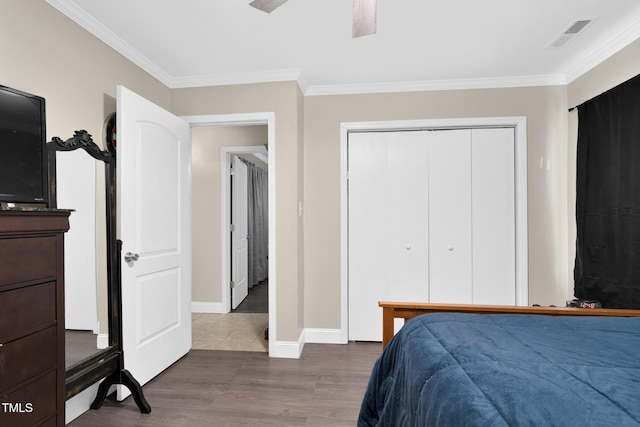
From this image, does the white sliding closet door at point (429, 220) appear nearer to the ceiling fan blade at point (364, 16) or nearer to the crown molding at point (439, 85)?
the crown molding at point (439, 85)

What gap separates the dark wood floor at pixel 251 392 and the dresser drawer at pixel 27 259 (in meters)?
1.23

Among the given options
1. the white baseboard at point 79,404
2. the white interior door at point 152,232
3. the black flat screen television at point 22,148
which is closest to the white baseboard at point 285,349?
the white interior door at point 152,232

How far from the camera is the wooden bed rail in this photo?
169 centimetres

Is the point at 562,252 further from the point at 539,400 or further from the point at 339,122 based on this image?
the point at 539,400

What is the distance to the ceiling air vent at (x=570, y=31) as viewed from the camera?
2.29 m

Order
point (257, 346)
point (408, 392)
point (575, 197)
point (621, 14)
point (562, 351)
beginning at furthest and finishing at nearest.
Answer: point (257, 346) < point (575, 197) < point (621, 14) < point (408, 392) < point (562, 351)

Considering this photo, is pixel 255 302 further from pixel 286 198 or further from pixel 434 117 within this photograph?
pixel 434 117

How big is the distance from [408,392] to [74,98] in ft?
8.22

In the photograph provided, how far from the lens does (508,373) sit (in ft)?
2.99

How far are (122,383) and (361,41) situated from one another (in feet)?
9.56

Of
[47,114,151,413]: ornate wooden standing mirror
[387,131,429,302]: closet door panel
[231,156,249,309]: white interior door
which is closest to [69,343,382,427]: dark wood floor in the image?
[47,114,151,413]: ornate wooden standing mirror

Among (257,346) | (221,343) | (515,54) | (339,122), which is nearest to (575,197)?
(515,54)

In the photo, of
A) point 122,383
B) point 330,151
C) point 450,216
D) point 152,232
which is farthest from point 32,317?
point 450,216

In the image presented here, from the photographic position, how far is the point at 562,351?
A: 1087mm
